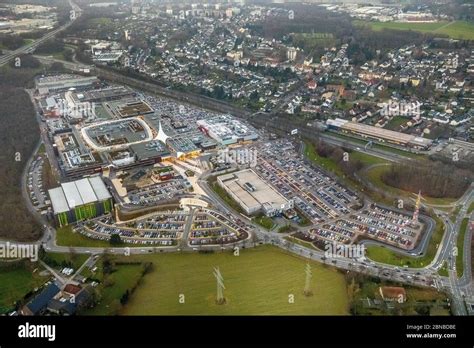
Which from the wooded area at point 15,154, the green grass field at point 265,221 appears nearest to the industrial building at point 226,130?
the green grass field at point 265,221

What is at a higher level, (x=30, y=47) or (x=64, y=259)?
(x=30, y=47)

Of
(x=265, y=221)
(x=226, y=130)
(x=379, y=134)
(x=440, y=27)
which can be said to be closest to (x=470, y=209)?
(x=379, y=134)

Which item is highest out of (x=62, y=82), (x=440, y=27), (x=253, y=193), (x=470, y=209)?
(x=440, y=27)

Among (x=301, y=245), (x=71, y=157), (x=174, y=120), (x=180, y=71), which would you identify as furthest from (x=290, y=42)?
(x=301, y=245)

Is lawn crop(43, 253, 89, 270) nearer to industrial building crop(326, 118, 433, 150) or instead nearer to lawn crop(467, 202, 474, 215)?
lawn crop(467, 202, 474, 215)

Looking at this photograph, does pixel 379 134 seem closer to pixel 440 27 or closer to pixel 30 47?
pixel 440 27

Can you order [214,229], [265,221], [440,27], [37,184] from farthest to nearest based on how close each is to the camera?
[440,27] → [37,184] → [265,221] → [214,229]

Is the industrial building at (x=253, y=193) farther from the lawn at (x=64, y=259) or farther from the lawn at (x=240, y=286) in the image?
the lawn at (x=64, y=259)
